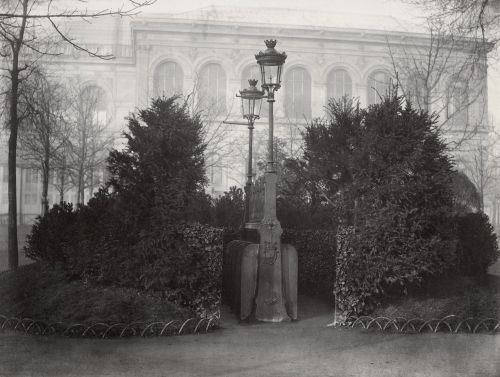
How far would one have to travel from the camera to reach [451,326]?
7.51 metres

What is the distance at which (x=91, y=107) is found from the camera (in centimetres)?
2302

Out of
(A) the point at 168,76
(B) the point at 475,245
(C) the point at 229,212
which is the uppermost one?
(A) the point at 168,76

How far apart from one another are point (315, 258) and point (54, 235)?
182 inches

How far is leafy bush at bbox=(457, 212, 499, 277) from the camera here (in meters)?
10.6

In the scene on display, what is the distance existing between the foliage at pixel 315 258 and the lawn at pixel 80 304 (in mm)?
3419

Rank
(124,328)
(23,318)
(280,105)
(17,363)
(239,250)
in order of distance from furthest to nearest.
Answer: (280,105)
(239,250)
(23,318)
(124,328)
(17,363)

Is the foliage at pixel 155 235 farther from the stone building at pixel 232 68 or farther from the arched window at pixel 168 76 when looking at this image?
the arched window at pixel 168 76

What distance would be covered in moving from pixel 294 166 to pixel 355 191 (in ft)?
13.3

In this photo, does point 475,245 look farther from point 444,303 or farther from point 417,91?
point 417,91

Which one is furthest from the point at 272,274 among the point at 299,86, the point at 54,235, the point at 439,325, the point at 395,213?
the point at 299,86

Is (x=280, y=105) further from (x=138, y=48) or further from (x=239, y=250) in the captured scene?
(x=239, y=250)

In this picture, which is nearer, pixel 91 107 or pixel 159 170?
pixel 159 170

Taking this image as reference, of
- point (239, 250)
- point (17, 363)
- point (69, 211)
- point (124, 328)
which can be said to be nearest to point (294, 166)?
point (239, 250)

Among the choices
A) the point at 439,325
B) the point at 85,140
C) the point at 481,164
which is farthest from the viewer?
the point at 481,164
